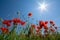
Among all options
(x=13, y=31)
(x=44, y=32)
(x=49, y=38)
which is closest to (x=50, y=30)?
(x=44, y=32)

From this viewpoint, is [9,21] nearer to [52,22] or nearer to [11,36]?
[11,36]

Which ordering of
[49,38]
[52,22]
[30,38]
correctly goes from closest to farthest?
[30,38]
[49,38]
[52,22]

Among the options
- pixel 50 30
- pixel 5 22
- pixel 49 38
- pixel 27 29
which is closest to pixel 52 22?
pixel 50 30

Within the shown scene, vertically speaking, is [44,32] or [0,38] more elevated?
[44,32]

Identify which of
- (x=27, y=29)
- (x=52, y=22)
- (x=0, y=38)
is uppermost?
(x=52, y=22)

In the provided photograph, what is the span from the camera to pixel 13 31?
2838mm

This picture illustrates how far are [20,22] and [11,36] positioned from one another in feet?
3.01

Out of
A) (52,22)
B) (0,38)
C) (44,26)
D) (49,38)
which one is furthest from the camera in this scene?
(52,22)

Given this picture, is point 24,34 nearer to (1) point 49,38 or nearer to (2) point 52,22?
(1) point 49,38

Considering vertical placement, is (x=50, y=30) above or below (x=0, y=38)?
above

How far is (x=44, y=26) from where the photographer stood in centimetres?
423

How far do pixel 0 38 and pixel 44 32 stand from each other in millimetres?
1993

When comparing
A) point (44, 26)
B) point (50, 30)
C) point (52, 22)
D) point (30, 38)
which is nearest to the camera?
point (30, 38)

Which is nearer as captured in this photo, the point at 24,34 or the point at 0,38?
the point at 0,38
